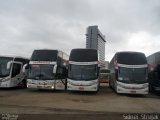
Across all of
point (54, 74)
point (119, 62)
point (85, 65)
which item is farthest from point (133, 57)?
point (54, 74)

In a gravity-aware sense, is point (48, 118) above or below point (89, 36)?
below

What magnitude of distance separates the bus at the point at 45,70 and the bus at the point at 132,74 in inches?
195

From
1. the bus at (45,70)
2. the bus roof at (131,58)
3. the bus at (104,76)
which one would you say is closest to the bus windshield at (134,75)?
the bus roof at (131,58)

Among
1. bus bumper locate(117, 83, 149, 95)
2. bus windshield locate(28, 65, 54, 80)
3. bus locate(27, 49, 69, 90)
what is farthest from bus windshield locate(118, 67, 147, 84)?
bus windshield locate(28, 65, 54, 80)

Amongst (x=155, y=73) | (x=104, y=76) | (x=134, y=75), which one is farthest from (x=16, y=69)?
(x=104, y=76)

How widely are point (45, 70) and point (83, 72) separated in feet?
10.8

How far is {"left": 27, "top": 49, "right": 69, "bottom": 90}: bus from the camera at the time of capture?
2539 cm

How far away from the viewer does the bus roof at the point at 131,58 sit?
81.9 ft

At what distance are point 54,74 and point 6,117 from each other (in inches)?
580

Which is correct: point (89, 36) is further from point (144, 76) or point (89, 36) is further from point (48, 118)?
point (48, 118)

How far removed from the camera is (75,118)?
1174 cm

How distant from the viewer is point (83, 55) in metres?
25.3

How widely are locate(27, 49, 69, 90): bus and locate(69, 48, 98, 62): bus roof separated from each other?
158 centimetres

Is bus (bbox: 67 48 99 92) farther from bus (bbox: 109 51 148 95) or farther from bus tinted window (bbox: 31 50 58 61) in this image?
bus (bbox: 109 51 148 95)
